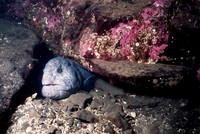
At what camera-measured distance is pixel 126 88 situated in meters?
4.98

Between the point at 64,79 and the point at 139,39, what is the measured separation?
5.93 ft

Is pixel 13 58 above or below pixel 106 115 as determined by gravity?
above

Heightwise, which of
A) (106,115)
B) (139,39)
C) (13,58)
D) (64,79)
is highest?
(139,39)

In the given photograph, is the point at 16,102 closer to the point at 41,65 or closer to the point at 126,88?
the point at 41,65

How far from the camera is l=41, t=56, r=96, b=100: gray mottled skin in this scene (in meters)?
4.66

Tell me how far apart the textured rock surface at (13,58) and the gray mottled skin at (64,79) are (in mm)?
529

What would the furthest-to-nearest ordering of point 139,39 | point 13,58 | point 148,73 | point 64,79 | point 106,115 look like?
1. point 64,79
2. point 13,58
3. point 139,39
4. point 106,115
5. point 148,73

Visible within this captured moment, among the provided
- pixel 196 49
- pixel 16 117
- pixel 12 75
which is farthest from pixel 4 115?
pixel 196 49

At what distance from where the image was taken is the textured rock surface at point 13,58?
3.86 m

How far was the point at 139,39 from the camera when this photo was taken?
4.43 metres

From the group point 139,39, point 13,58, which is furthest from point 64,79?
point 139,39

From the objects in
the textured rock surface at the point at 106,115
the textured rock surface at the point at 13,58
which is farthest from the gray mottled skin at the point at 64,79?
the textured rock surface at the point at 13,58

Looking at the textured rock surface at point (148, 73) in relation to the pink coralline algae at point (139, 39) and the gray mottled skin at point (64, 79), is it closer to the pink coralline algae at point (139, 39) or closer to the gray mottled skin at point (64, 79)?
the pink coralline algae at point (139, 39)

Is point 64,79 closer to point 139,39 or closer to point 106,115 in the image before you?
point 106,115
